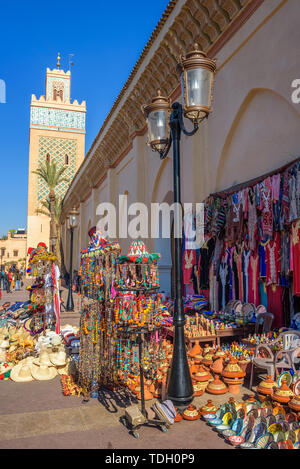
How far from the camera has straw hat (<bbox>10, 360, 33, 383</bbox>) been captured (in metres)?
5.50

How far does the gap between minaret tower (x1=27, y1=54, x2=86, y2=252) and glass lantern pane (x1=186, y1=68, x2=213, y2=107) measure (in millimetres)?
33223

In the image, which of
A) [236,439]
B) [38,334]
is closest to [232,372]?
[236,439]

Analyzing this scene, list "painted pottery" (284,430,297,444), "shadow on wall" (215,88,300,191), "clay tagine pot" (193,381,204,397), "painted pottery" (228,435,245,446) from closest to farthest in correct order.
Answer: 1. "painted pottery" (284,430,297,444)
2. "painted pottery" (228,435,245,446)
3. "clay tagine pot" (193,381,204,397)
4. "shadow on wall" (215,88,300,191)

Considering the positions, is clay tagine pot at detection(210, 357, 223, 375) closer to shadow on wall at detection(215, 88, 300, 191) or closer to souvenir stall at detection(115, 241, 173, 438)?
souvenir stall at detection(115, 241, 173, 438)

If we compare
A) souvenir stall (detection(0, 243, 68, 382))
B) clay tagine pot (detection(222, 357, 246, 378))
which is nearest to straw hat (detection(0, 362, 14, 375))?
souvenir stall (detection(0, 243, 68, 382))

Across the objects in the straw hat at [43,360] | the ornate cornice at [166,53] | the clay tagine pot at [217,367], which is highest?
the ornate cornice at [166,53]

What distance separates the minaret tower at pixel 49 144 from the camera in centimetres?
3594

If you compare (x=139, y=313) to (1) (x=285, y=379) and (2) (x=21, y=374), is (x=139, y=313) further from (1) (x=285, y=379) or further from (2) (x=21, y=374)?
(2) (x=21, y=374)

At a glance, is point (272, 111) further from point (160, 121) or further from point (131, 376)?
point (131, 376)

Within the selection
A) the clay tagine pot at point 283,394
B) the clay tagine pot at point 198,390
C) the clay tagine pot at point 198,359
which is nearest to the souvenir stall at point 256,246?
the clay tagine pot at point 198,359

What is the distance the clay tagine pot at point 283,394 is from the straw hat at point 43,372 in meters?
3.43

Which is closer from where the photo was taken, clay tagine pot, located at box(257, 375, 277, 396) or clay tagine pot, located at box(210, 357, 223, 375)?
clay tagine pot, located at box(257, 375, 277, 396)

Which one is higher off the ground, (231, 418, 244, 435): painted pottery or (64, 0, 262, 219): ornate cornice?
(64, 0, 262, 219): ornate cornice

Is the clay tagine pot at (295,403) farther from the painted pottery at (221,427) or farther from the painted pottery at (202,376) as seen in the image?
the painted pottery at (202,376)
